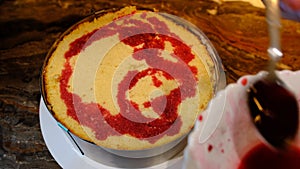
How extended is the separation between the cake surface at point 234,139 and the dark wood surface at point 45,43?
1.04 ft

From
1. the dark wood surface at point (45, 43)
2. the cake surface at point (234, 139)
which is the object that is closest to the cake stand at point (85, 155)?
the dark wood surface at point (45, 43)

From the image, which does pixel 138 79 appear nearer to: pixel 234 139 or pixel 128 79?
pixel 128 79

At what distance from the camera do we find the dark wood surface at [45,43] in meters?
1.32

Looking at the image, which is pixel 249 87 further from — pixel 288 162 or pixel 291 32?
pixel 291 32

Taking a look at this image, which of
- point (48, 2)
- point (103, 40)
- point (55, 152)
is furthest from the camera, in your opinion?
point (48, 2)

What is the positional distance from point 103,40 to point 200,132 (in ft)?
1.67

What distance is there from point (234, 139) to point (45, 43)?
0.67 meters

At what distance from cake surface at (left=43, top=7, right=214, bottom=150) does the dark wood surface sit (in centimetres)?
9

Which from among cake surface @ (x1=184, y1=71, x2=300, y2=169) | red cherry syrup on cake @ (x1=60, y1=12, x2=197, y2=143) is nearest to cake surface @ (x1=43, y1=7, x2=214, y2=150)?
red cherry syrup on cake @ (x1=60, y1=12, x2=197, y2=143)

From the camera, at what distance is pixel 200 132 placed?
39.3 inches

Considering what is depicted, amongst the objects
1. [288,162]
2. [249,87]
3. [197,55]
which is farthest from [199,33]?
[288,162]

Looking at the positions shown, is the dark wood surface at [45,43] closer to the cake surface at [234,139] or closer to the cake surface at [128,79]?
the cake surface at [128,79]

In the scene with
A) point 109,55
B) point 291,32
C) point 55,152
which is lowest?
point 55,152

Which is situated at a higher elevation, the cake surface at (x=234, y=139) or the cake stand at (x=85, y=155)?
the cake surface at (x=234, y=139)
